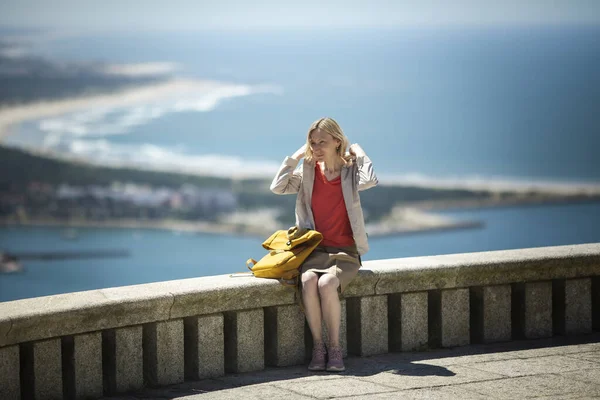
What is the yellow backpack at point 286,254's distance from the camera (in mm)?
5328

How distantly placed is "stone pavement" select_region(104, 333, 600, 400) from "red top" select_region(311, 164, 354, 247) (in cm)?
63

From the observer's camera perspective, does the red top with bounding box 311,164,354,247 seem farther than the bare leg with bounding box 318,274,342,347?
Yes

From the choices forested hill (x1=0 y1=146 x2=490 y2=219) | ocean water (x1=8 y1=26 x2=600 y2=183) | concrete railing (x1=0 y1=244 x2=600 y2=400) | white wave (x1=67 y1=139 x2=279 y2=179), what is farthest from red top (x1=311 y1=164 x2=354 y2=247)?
white wave (x1=67 y1=139 x2=279 y2=179)

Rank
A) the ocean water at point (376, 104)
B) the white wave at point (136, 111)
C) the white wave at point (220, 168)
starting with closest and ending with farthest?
the white wave at point (220, 168) → the ocean water at point (376, 104) → the white wave at point (136, 111)

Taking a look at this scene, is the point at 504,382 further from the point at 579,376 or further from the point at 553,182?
the point at 553,182

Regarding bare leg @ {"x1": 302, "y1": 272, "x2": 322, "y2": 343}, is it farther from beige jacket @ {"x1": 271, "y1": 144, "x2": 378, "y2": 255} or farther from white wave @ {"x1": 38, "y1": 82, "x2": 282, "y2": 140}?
white wave @ {"x1": 38, "y1": 82, "x2": 282, "y2": 140}

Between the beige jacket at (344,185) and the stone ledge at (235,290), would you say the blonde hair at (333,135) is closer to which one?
the beige jacket at (344,185)

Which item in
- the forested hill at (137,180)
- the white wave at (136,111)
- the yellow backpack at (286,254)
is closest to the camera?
the yellow backpack at (286,254)

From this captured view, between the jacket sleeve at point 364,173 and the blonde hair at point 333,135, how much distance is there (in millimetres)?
54

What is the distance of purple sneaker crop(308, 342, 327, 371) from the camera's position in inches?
207

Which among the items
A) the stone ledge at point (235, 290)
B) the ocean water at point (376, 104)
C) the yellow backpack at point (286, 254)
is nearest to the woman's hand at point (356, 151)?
the yellow backpack at point (286, 254)

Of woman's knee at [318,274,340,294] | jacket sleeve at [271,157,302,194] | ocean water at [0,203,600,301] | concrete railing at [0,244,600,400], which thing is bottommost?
ocean water at [0,203,600,301]

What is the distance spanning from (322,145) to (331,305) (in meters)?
0.86

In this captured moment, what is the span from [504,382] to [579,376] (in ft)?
1.23
